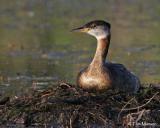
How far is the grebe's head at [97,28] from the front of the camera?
1108cm

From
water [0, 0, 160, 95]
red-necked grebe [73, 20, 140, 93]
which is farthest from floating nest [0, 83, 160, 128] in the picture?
water [0, 0, 160, 95]

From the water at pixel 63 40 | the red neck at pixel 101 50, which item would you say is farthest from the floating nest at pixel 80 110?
the water at pixel 63 40

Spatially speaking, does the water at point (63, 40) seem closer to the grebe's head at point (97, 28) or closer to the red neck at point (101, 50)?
the red neck at point (101, 50)

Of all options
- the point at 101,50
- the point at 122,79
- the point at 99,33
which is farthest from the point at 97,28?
the point at 122,79

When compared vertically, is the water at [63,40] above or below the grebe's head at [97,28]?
above

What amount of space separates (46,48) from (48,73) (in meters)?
3.66

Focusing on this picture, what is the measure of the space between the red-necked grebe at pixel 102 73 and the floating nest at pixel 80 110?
0.19 meters

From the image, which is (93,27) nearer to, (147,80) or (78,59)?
(147,80)

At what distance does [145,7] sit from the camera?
28.6 m

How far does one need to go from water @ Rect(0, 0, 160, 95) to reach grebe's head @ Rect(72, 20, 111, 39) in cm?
193

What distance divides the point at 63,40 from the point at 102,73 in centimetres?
893

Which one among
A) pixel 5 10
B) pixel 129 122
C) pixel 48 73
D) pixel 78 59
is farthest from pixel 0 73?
pixel 5 10

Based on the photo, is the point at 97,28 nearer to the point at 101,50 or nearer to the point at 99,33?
the point at 99,33

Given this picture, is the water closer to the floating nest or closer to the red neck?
the red neck
